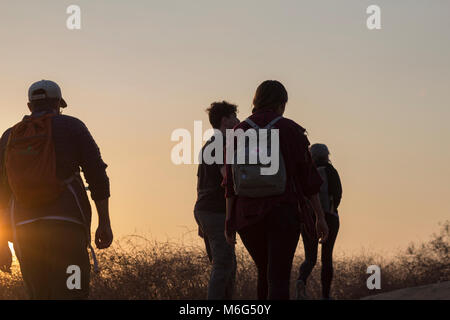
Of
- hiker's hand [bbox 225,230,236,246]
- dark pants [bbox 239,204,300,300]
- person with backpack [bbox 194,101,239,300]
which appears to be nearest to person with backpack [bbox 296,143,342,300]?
person with backpack [bbox 194,101,239,300]

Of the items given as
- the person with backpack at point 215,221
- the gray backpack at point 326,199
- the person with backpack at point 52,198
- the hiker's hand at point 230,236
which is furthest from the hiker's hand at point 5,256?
the gray backpack at point 326,199

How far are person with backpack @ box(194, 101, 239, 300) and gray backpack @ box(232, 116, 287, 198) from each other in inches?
61.6

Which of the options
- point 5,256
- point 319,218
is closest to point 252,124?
point 319,218

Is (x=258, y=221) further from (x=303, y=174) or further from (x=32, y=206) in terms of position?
(x=32, y=206)

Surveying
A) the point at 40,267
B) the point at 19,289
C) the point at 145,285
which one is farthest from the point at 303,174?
the point at 19,289

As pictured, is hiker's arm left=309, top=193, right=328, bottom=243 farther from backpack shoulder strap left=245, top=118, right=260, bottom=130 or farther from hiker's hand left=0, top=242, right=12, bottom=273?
hiker's hand left=0, top=242, right=12, bottom=273

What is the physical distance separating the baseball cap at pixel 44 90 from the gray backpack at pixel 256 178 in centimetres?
144

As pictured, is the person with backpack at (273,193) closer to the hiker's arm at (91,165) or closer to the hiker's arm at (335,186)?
the hiker's arm at (91,165)

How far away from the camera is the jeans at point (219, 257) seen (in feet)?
25.8

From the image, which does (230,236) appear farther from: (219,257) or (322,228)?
(219,257)

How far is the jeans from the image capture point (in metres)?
7.86

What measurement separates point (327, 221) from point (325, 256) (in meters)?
0.48

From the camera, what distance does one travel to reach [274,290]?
6039 millimetres
